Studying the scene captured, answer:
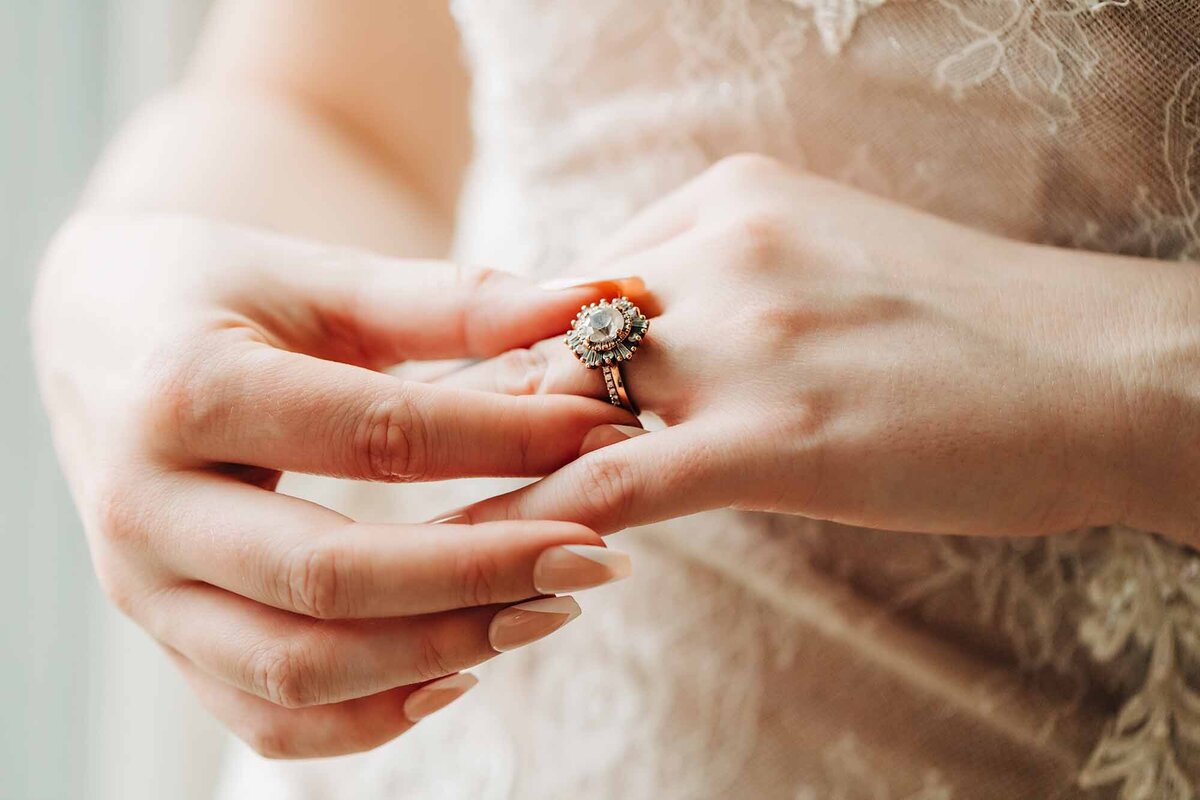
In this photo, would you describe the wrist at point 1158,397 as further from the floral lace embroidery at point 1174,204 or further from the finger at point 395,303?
the finger at point 395,303

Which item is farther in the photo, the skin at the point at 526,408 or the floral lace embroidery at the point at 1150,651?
the floral lace embroidery at the point at 1150,651

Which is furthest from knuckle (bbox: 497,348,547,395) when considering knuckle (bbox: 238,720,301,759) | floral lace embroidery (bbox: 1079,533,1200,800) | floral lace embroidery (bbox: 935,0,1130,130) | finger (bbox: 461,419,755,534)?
floral lace embroidery (bbox: 1079,533,1200,800)

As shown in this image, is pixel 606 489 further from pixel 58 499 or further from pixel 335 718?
pixel 58 499

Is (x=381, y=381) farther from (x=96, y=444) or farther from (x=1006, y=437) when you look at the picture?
(x=1006, y=437)

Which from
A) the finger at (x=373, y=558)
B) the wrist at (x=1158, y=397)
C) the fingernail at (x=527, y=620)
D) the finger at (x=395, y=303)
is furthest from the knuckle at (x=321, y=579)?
the wrist at (x=1158, y=397)

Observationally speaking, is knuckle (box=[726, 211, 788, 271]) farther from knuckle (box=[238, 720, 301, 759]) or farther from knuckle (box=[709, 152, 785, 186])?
knuckle (box=[238, 720, 301, 759])

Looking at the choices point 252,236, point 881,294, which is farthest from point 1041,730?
point 252,236
